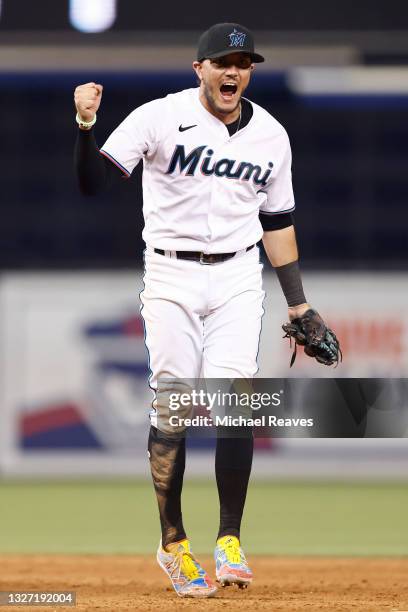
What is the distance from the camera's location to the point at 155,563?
21.0ft

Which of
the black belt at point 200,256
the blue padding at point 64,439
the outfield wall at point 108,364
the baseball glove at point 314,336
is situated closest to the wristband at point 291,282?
the baseball glove at point 314,336

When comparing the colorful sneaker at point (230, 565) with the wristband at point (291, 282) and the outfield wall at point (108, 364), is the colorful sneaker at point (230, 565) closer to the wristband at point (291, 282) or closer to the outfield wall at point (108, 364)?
the wristband at point (291, 282)

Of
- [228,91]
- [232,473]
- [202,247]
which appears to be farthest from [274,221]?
[232,473]

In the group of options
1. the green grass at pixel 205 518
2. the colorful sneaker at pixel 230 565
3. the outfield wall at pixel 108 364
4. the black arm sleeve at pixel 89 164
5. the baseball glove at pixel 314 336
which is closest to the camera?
the black arm sleeve at pixel 89 164

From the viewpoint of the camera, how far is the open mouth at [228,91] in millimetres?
4703

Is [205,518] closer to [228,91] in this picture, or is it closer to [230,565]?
[230,565]

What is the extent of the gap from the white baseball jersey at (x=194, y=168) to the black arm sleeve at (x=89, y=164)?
0.10 m

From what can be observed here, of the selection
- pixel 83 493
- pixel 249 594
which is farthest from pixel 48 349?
pixel 249 594

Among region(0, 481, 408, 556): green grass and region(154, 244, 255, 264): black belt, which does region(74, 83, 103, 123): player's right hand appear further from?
region(0, 481, 408, 556): green grass

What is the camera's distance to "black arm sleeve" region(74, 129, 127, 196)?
4543 mm

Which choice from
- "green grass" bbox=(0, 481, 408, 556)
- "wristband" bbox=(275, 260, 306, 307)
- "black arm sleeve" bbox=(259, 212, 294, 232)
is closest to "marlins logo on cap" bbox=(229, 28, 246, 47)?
"black arm sleeve" bbox=(259, 212, 294, 232)

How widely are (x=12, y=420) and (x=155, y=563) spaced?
11.7 feet

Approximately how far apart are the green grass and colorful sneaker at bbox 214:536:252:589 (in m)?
2.12

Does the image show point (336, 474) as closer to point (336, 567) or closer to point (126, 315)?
point (126, 315)
